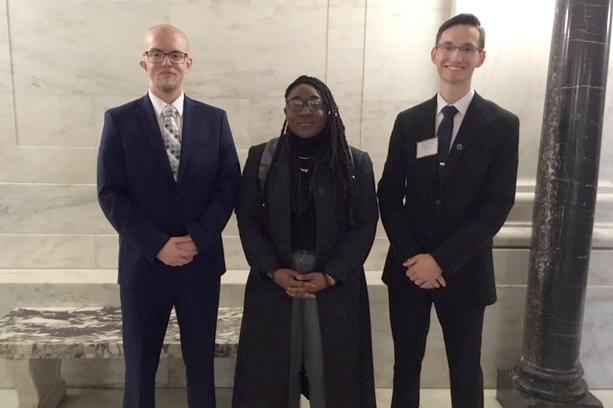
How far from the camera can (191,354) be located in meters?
2.38

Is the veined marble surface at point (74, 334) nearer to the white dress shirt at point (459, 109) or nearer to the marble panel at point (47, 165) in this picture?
the marble panel at point (47, 165)

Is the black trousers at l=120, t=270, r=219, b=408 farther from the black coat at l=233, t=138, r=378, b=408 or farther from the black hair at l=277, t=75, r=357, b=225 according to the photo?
the black hair at l=277, t=75, r=357, b=225

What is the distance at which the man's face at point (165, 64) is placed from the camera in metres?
2.18

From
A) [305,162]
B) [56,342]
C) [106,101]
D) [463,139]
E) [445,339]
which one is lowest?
[56,342]

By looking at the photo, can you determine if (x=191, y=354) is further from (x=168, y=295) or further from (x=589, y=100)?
(x=589, y=100)

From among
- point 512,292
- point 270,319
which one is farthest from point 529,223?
point 270,319

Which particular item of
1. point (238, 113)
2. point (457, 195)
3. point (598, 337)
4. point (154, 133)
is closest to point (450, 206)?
point (457, 195)

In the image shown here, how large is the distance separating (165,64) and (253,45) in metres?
1.37

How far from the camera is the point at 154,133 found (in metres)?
2.24

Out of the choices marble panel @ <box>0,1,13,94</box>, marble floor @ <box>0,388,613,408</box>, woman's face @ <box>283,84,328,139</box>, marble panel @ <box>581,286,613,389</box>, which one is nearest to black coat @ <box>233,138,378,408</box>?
woman's face @ <box>283,84,328,139</box>

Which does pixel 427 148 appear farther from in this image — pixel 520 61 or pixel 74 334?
pixel 74 334

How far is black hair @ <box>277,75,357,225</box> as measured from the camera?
2.14 metres

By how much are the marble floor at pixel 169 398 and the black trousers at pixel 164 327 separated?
866mm

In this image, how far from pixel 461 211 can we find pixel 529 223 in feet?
4.71
